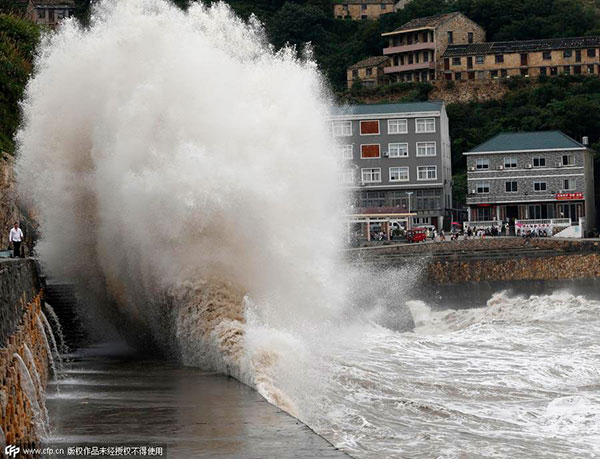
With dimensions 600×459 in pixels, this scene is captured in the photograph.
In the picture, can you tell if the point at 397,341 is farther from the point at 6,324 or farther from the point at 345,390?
the point at 6,324

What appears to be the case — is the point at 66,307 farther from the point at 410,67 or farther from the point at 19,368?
the point at 410,67

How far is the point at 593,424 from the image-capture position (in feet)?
55.0

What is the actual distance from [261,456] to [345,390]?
7334 mm

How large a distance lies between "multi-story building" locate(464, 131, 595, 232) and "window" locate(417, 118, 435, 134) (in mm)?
3605

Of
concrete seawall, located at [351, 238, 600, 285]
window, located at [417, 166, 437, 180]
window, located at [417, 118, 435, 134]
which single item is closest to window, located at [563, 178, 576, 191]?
window, located at [417, 166, 437, 180]

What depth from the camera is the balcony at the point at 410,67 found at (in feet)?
344

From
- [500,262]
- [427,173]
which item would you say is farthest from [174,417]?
[427,173]

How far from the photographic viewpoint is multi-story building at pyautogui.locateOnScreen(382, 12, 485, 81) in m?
105

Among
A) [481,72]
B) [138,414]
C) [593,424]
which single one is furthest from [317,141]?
[481,72]

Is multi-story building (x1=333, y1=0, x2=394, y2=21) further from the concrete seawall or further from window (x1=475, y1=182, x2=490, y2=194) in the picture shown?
the concrete seawall

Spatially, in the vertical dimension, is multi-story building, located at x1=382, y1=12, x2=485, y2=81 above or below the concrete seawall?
above

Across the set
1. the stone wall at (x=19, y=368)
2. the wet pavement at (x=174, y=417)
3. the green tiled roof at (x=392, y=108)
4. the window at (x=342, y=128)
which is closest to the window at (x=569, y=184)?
the green tiled roof at (x=392, y=108)

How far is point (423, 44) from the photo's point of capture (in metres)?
105

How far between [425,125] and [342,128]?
5.88m
